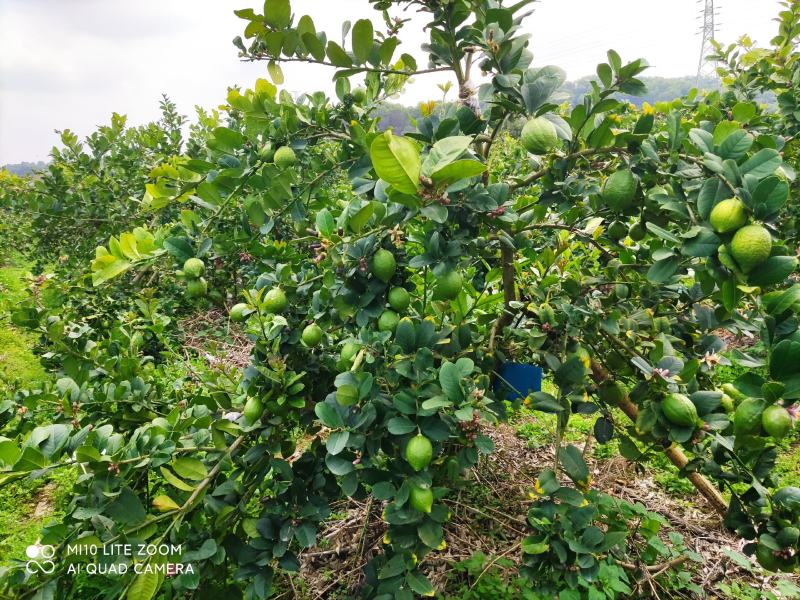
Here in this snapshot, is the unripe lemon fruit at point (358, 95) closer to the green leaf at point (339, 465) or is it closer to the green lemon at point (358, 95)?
the green lemon at point (358, 95)

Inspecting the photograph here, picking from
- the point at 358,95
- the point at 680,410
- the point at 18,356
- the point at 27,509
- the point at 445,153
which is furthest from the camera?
the point at 18,356

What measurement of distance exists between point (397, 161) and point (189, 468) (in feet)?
2.67

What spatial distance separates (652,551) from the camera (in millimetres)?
1436

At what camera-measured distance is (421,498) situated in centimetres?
86

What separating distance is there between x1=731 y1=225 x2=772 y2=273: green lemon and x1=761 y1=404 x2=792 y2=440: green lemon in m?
0.21

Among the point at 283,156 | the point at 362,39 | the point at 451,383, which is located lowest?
the point at 451,383

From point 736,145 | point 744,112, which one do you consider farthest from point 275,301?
point 744,112

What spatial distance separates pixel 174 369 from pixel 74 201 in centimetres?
127

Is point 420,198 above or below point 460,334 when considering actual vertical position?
above

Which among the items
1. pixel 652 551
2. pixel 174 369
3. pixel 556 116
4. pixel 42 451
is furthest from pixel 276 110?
pixel 174 369

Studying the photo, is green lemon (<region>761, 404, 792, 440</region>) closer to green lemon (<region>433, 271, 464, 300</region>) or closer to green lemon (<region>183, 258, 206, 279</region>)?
green lemon (<region>433, 271, 464, 300</region>)

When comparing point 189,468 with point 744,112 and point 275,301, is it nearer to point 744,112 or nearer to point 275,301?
point 275,301

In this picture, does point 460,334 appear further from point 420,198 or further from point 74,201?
point 74,201

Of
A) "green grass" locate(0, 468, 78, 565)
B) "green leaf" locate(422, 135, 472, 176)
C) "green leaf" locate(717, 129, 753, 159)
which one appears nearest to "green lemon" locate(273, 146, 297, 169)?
"green leaf" locate(422, 135, 472, 176)
